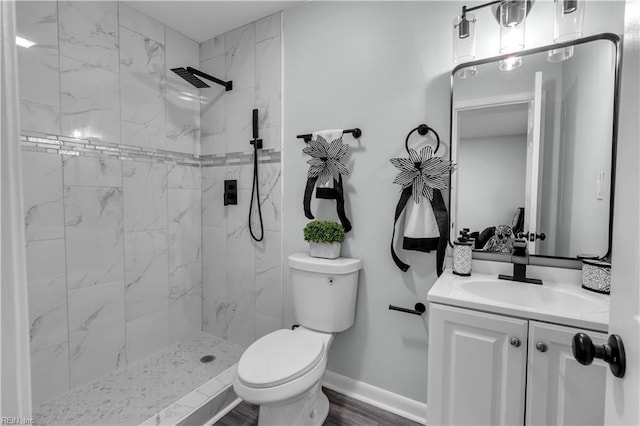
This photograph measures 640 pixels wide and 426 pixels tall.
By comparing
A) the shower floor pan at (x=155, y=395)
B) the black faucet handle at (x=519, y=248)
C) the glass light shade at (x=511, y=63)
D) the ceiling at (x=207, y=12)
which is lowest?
the shower floor pan at (x=155, y=395)

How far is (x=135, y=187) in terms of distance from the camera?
203cm

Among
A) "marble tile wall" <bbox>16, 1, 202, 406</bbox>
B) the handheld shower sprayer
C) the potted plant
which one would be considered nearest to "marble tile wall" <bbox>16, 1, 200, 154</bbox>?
"marble tile wall" <bbox>16, 1, 202, 406</bbox>

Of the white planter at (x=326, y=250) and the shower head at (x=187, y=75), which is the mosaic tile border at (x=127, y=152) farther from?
the white planter at (x=326, y=250)

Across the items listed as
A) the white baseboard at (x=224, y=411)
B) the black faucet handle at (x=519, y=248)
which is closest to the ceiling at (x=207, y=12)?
the black faucet handle at (x=519, y=248)

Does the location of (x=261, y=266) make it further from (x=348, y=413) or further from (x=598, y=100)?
(x=598, y=100)

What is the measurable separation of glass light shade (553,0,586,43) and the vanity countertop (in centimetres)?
102

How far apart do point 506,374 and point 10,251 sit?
1311 millimetres

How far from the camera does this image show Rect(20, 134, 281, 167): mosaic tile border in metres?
1.61

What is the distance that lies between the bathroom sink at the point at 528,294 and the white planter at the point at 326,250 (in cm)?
68

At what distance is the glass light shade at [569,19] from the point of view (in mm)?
1166

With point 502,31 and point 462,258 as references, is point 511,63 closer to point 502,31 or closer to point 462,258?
point 502,31

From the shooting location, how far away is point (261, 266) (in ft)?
6.99

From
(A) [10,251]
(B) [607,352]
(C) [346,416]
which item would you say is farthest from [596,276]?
(A) [10,251]

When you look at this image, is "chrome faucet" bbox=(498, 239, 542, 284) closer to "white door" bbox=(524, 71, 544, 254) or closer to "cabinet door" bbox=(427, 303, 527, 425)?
"white door" bbox=(524, 71, 544, 254)
